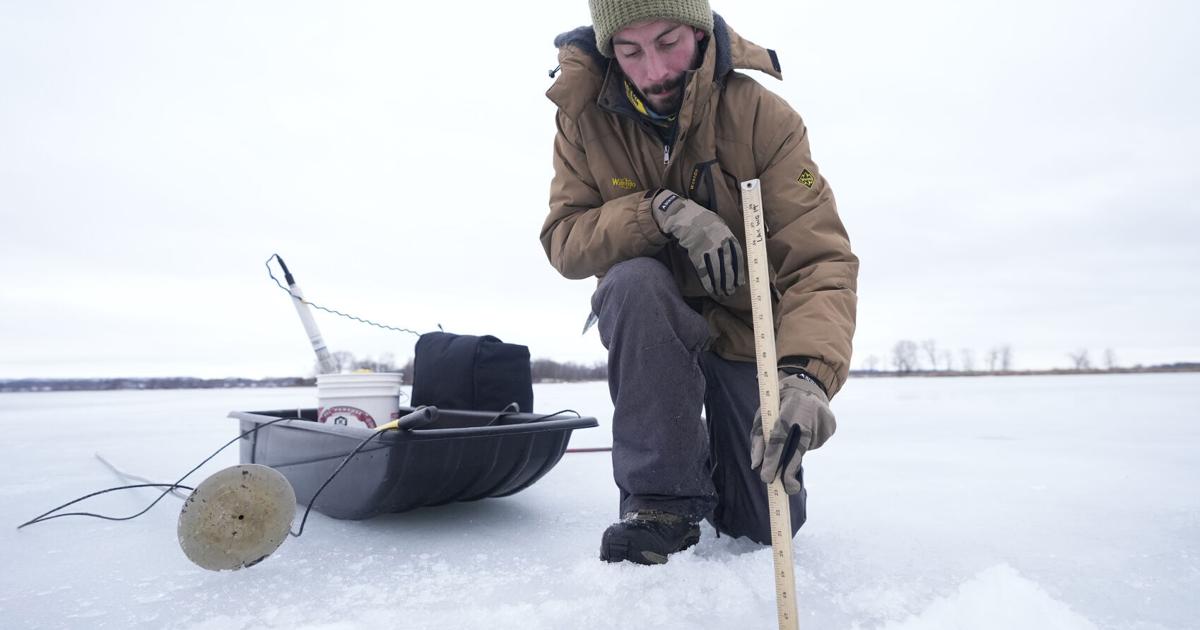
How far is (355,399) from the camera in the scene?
1.88 meters

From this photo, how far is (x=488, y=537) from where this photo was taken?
1.65m

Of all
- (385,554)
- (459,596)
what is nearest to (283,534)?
(385,554)

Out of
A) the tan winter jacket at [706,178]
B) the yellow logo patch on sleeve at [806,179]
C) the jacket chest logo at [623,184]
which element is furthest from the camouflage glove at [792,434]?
the jacket chest logo at [623,184]

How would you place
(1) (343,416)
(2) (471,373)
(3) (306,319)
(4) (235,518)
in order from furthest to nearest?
1. (3) (306,319)
2. (2) (471,373)
3. (1) (343,416)
4. (4) (235,518)

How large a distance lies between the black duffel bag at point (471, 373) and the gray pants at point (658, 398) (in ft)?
2.34

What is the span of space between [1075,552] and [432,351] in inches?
71.7

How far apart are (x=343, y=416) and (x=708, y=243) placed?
1113 mm

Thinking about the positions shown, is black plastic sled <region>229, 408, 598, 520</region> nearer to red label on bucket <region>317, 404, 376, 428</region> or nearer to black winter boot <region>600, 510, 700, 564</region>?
red label on bucket <region>317, 404, 376, 428</region>

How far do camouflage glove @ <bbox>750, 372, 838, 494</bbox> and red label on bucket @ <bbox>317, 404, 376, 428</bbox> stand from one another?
1.14 m

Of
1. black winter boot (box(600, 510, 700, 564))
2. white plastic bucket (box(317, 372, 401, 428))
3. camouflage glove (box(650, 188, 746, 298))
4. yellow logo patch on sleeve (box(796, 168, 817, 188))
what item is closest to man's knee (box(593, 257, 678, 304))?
camouflage glove (box(650, 188, 746, 298))

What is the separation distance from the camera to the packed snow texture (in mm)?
1116

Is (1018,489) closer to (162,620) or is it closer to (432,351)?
(432,351)

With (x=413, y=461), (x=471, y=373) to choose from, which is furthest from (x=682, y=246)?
(x=471, y=373)

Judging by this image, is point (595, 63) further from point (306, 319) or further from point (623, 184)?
point (306, 319)
